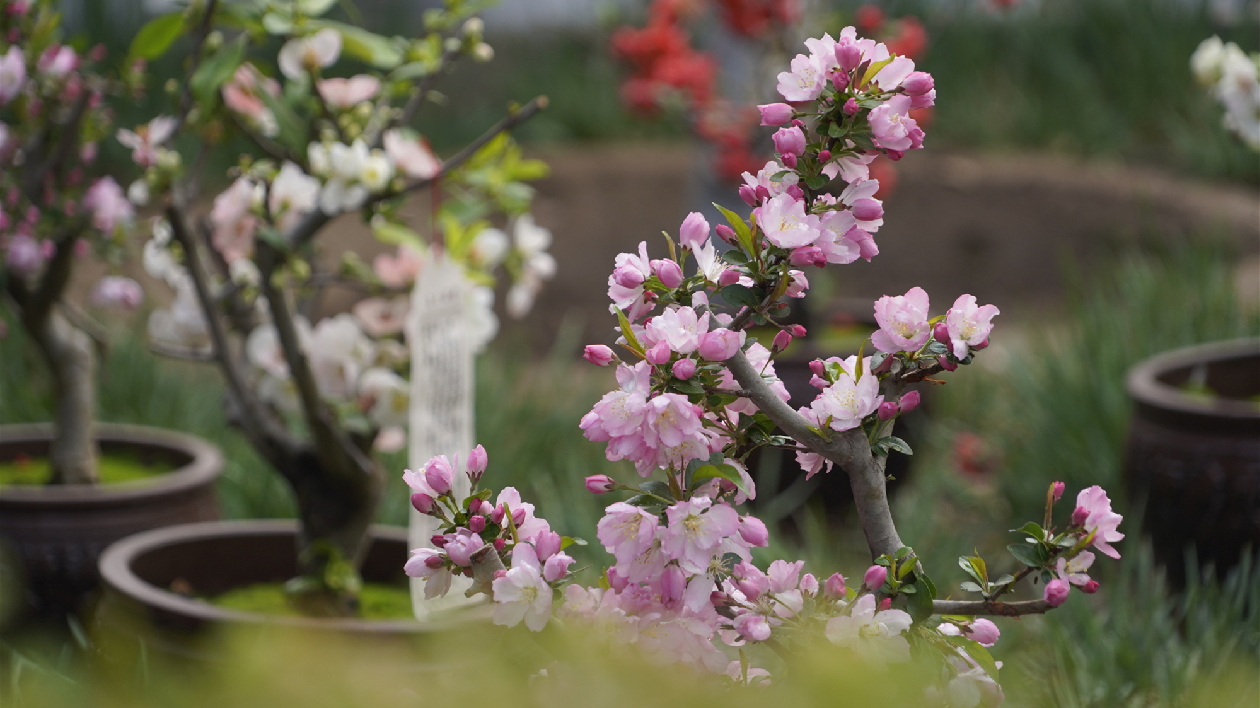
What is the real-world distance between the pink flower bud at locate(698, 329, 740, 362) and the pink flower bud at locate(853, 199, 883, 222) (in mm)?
104

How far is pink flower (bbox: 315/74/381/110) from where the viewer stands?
125 centimetres

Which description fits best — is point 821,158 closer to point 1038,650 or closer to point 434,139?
point 1038,650

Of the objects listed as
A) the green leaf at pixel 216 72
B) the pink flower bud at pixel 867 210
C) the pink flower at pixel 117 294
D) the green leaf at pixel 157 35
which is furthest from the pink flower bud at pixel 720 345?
the pink flower at pixel 117 294

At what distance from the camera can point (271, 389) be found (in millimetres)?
1390

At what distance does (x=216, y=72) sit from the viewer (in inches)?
46.0

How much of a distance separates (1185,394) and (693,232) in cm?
150

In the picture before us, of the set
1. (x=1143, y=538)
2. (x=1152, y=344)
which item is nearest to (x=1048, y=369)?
(x=1152, y=344)

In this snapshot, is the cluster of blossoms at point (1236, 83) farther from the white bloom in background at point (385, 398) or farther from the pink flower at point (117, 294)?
the pink flower at point (117, 294)

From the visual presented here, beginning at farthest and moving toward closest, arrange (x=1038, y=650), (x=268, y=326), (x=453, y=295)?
(x=1038, y=650) → (x=268, y=326) → (x=453, y=295)

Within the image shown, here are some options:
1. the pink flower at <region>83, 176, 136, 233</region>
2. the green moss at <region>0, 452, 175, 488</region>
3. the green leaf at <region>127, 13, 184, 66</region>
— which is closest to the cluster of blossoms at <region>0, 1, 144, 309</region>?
the pink flower at <region>83, 176, 136, 233</region>

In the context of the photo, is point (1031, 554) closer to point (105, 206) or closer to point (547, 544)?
point (547, 544)

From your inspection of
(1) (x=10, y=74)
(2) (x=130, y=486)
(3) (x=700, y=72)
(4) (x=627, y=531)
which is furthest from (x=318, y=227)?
(3) (x=700, y=72)

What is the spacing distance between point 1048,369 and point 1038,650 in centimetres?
113

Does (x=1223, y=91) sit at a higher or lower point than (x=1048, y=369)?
higher
